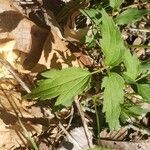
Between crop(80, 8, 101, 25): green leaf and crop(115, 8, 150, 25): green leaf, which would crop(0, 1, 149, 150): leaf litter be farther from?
crop(115, 8, 150, 25): green leaf

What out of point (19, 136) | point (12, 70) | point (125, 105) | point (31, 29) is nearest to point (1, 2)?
point (31, 29)

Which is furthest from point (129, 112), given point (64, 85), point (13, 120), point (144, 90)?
point (13, 120)

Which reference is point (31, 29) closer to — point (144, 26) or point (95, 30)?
point (95, 30)

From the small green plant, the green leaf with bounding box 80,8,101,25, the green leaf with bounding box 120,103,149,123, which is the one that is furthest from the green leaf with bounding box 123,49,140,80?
the green leaf with bounding box 80,8,101,25

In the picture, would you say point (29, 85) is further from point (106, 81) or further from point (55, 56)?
point (106, 81)

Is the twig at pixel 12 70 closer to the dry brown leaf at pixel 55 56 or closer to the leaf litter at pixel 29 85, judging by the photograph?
the leaf litter at pixel 29 85
